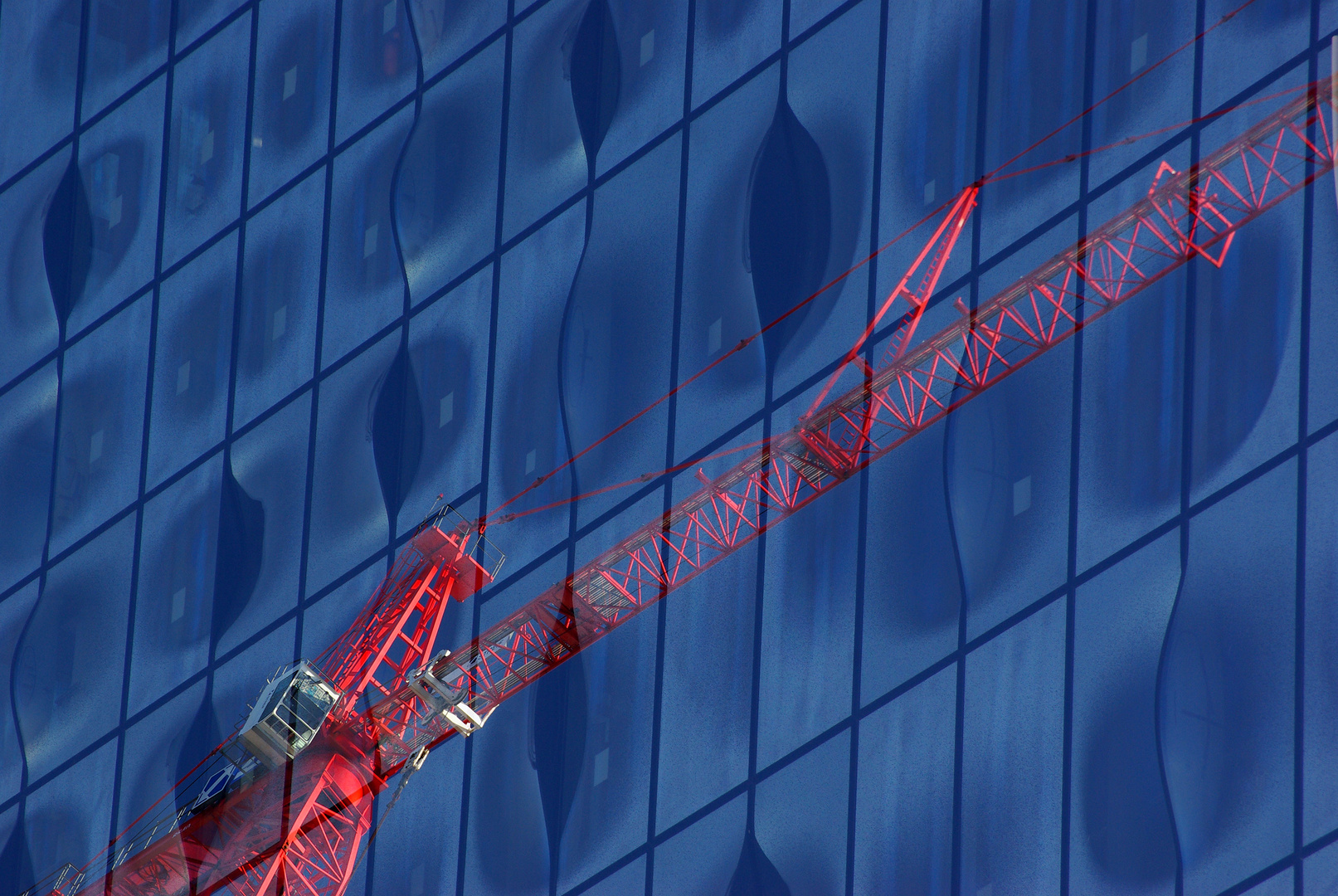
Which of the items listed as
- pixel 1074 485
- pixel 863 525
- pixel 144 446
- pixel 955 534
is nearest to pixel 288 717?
pixel 144 446

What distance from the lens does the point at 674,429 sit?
4134cm

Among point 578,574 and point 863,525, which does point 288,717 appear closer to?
point 578,574

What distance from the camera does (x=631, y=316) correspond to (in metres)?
42.5

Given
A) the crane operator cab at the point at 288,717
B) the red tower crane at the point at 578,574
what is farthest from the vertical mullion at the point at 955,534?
the crane operator cab at the point at 288,717

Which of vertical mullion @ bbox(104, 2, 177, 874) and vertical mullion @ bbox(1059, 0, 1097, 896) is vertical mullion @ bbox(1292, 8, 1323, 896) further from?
vertical mullion @ bbox(104, 2, 177, 874)

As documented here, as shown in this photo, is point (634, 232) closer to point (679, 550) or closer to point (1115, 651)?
point (679, 550)

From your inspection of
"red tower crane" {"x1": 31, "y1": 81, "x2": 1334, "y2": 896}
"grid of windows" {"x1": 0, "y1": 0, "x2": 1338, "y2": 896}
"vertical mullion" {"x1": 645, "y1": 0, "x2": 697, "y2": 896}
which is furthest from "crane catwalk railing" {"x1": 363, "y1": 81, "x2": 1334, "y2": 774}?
"vertical mullion" {"x1": 645, "y1": 0, "x2": 697, "y2": 896}

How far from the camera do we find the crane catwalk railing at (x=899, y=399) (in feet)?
122

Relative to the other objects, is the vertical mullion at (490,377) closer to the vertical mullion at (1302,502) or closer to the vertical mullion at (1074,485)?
the vertical mullion at (1074,485)

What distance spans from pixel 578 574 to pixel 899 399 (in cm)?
571

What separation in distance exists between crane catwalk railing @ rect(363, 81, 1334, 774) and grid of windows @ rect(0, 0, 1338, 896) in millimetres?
385

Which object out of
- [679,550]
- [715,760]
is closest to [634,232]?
[679,550]

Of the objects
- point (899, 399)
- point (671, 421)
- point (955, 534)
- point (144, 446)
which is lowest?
point (955, 534)

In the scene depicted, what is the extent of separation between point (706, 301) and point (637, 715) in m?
6.43
